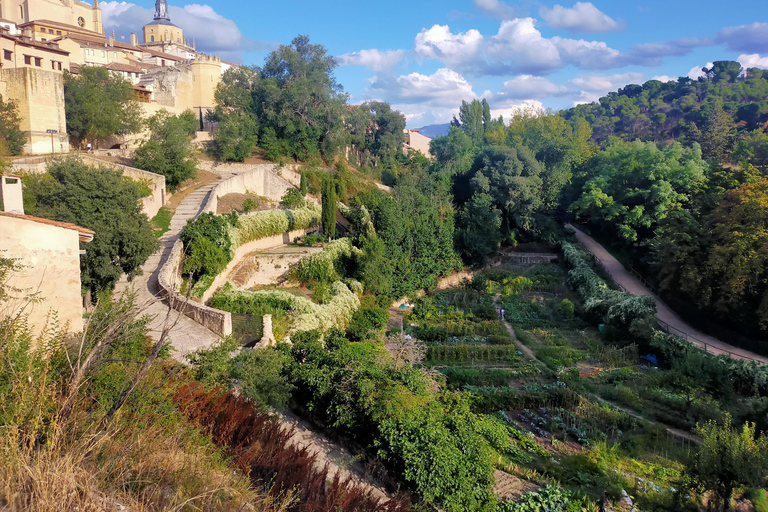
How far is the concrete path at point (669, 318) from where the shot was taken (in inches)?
730

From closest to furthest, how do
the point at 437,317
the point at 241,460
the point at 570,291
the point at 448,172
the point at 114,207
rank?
the point at 241,460 → the point at 114,207 → the point at 437,317 → the point at 570,291 → the point at 448,172

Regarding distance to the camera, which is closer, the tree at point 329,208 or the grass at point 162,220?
the grass at point 162,220

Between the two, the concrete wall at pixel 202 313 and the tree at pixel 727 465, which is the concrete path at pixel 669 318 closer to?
the tree at pixel 727 465

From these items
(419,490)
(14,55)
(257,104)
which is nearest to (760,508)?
(419,490)

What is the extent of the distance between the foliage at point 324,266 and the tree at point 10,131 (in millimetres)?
15852

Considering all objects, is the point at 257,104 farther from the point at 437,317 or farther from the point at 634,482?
the point at 634,482

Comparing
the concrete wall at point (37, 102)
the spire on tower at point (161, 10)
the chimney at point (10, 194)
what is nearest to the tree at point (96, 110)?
the concrete wall at point (37, 102)

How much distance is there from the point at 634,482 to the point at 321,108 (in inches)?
1205

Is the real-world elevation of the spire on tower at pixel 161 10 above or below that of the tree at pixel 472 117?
above

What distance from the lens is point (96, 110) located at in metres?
29.1

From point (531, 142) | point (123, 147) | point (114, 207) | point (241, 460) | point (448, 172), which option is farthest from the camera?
point (531, 142)

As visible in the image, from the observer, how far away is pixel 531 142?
48.4 meters

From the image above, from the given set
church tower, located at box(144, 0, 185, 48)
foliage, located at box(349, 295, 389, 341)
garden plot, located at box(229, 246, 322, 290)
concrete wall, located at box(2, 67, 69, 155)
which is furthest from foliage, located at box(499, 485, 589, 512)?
church tower, located at box(144, 0, 185, 48)

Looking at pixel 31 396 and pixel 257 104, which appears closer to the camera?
pixel 31 396
